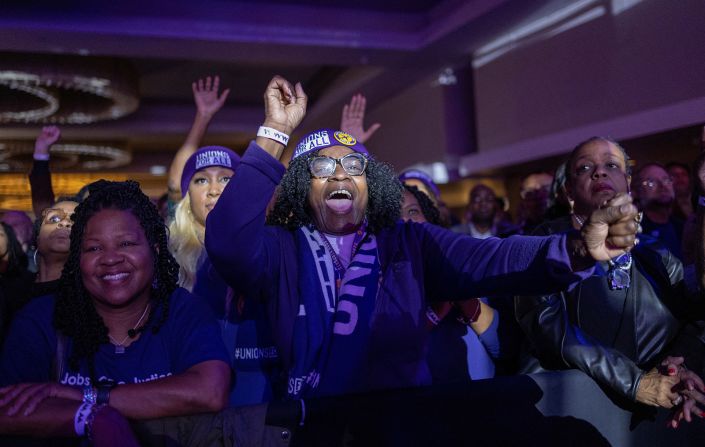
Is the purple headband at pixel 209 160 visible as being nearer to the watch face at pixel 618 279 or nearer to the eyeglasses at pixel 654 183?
the watch face at pixel 618 279

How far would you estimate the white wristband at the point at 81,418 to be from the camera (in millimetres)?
1208

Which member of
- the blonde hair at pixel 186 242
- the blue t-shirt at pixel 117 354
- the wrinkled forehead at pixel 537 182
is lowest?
the blue t-shirt at pixel 117 354

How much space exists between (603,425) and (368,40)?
7.08 meters

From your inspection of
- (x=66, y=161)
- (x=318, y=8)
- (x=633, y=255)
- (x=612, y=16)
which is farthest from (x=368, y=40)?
(x=66, y=161)

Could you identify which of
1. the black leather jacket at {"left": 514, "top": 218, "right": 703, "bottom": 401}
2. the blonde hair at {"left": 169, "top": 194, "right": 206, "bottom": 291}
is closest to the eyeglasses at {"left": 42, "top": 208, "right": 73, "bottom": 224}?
the blonde hair at {"left": 169, "top": 194, "right": 206, "bottom": 291}

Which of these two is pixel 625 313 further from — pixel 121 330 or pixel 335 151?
pixel 121 330

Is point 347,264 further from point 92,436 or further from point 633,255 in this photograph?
point 633,255

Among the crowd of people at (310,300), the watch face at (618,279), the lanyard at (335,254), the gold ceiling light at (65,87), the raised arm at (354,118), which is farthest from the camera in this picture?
the gold ceiling light at (65,87)

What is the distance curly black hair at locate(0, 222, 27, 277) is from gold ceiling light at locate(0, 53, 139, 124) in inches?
195

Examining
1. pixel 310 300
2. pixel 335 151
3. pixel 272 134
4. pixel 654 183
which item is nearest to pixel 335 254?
pixel 310 300

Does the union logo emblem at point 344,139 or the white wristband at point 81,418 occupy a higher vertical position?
the union logo emblem at point 344,139

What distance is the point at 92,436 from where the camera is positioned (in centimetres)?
118

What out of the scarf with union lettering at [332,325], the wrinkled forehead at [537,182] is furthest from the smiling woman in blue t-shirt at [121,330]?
the wrinkled forehead at [537,182]

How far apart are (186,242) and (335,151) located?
41.3 inches
